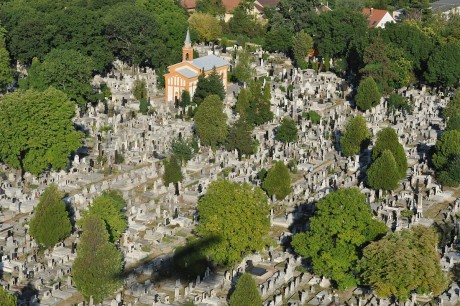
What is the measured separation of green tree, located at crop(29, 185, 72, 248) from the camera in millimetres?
37156

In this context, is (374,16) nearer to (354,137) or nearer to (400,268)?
(354,137)

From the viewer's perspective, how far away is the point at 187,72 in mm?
66188

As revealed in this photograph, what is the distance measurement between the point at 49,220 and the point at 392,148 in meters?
20.2

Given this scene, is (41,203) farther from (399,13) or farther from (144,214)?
(399,13)

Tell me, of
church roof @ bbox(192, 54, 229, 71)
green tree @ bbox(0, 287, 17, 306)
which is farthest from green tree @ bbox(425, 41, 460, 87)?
green tree @ bbox(0, 287, 17, 306)

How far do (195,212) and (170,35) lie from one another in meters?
37.6

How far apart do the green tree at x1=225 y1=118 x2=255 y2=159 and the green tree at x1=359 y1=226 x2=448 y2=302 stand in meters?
19.6

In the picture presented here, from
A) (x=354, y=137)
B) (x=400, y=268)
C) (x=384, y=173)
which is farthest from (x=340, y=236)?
(x=354, y=137)

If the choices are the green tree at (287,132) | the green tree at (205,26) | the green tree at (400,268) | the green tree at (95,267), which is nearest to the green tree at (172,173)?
the green tree at (287,132)

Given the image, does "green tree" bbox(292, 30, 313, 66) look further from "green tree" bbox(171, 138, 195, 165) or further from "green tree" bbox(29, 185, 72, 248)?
"green tree" bbox(29, 185, 72, 248)

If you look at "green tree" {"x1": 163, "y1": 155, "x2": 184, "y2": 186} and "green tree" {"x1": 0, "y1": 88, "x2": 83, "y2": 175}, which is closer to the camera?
"green tree" {"x1": 163, "y1": 155, "x2": 184, "y2": 186}

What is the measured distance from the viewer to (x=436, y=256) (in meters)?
33.7

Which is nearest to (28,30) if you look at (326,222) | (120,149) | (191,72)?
(191,72)

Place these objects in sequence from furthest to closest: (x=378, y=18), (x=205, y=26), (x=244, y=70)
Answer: (x=378, y=18)
(x=205, y=26)
(x=244, y=70)
